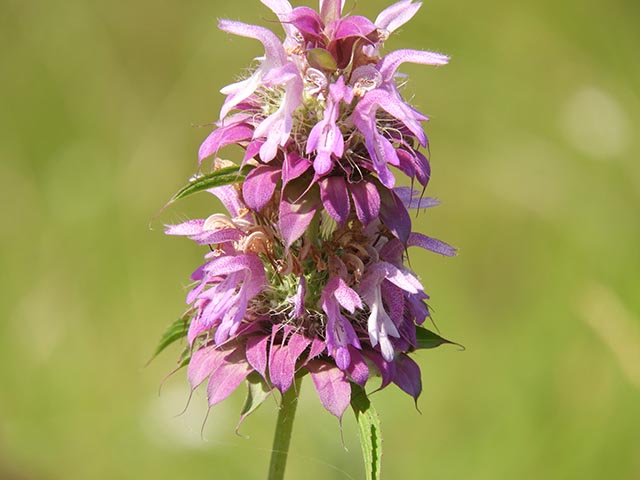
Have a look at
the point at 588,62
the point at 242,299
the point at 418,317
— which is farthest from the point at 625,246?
the point at 242,299

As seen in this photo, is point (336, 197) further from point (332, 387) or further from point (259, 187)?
point (332, 387)

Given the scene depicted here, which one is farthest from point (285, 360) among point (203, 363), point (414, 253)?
point (414, 253)

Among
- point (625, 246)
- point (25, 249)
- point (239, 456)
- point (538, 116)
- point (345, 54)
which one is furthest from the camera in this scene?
point (538, 116)

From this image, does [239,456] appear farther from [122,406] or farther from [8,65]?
[8,65]

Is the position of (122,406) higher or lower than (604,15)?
lower

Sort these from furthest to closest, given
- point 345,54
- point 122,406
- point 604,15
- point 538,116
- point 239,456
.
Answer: point 604,15
point 538,116
point 122,406
point 239,456
point 345,54

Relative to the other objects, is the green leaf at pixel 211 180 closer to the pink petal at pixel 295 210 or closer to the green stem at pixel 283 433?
the pink petal at pixel 295 210

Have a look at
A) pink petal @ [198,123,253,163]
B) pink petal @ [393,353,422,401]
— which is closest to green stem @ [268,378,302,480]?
pink petal @ [393,353,422,401]

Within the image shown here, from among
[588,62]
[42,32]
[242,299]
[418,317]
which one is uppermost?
[588,62]
